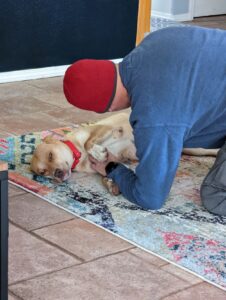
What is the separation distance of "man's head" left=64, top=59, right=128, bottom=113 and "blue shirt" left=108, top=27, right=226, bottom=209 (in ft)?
0.16

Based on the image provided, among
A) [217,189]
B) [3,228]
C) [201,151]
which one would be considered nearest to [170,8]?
[201,151]

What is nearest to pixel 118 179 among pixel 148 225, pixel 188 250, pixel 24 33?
pixel 148 225

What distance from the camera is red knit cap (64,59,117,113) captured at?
281 centimetres

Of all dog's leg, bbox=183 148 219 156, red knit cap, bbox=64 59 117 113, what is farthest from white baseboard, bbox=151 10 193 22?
red knit cap, bbox=64 59 117 113

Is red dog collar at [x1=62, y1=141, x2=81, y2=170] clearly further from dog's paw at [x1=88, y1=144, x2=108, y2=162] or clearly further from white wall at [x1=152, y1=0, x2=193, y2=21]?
white wall at [x1=152, y1=0, x2=193, y2=21]

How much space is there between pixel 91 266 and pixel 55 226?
0.38 meters

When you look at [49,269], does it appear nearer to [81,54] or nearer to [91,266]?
[91,266]

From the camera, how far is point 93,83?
2803 mm

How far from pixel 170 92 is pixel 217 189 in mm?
508

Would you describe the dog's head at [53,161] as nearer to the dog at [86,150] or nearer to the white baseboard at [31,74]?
the dog at [86,150]

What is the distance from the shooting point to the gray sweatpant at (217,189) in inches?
116

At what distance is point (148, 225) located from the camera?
9.30 ft

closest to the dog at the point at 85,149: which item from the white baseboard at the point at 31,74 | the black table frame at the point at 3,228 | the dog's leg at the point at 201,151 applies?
the dog's leg at the point at 201,151

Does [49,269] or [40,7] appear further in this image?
[40,7]
